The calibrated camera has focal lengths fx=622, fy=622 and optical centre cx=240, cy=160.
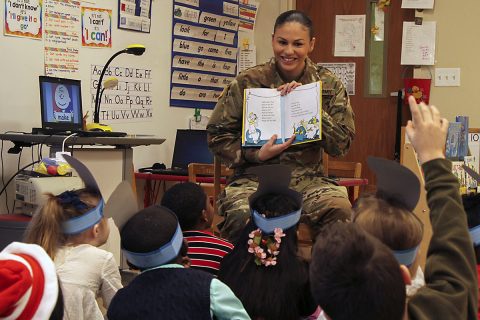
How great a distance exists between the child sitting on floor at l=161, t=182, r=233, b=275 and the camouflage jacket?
1.60 ft

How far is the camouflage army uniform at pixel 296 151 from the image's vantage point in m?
2.54

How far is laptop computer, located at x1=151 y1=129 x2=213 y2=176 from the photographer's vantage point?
4523 millimetres

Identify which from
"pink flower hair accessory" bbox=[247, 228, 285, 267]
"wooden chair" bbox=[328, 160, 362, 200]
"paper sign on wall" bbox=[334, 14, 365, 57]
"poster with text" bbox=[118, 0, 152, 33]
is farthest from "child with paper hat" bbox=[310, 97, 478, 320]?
"paper sign on wall" bbox=[334, 14, 365, 57]

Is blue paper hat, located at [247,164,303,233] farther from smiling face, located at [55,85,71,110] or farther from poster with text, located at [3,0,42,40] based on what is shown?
poster with text, located at [3,0,42,40]

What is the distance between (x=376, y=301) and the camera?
938mm

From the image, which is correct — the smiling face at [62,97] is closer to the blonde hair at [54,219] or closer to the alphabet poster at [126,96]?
the alphabet poster at [126,96]

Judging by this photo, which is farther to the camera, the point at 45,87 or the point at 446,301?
the point at 45,87

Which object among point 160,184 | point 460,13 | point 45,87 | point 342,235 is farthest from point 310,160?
point 460,13

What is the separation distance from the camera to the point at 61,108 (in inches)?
135

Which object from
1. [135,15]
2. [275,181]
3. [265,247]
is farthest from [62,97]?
[265,247]

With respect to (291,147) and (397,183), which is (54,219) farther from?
(291,147)

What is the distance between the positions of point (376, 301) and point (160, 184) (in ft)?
12.5

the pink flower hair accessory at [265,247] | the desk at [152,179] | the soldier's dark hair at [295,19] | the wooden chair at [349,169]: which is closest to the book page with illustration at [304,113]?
the soldier's dark hair at [295,19]

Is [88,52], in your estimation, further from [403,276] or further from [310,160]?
[403,276]
